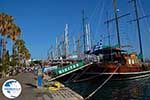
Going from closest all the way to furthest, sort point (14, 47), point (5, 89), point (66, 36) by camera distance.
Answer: point (5, 89) → point (66, 36) → point (14, 47)

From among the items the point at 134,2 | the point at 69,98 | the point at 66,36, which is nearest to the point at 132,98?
the point at 69,98

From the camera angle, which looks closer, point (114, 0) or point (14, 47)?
point (114, 0)

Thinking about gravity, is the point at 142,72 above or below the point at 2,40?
below

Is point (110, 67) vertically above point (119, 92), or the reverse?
point (110, 67)

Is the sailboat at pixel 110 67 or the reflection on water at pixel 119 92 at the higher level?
the sailboat at pixel 110 67

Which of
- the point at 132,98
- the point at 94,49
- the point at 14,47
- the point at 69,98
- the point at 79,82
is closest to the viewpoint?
the point at 69,98

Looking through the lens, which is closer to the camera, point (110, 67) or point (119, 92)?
point (119, 92)

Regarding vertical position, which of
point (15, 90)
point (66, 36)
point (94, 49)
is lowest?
point (15, 90)

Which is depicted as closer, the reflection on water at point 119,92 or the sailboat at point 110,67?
the reflection on water at point 119,92

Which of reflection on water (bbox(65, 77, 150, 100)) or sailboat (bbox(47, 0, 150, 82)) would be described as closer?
reflection on water (bbox(65, 77, 150, 100))

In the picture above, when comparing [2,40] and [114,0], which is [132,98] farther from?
[2,40]

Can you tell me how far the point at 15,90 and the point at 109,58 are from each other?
4143cm

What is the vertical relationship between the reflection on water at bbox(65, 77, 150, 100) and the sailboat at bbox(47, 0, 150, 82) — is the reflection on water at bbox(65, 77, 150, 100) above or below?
below

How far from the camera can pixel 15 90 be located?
27.6ft
